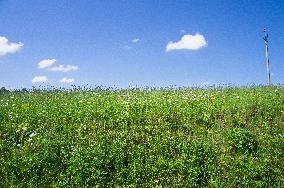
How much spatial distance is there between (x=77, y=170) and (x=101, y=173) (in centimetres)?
62

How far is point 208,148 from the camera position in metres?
10.7

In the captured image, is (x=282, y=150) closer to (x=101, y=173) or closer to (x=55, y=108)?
(x=101, y=173)

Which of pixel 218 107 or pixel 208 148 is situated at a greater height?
pixel 218 107

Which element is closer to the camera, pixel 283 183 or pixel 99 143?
pixel 283 183

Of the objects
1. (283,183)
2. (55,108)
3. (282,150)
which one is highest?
(55,108)

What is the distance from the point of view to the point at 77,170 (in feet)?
30.8

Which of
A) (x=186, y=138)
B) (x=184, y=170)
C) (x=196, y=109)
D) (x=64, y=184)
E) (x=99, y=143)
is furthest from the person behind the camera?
Answer: (x=196, y=109)

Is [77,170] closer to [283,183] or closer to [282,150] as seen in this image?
[283,183]

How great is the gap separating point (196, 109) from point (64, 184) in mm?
6183

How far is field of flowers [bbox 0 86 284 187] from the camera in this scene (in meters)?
9.46

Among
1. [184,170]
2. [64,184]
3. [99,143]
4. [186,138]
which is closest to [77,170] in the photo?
[64,184]

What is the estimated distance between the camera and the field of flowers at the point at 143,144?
31.0ft

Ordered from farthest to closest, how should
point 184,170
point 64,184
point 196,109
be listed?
point 196,109 < point 184,170 < point 64,184

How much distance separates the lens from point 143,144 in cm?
1106
